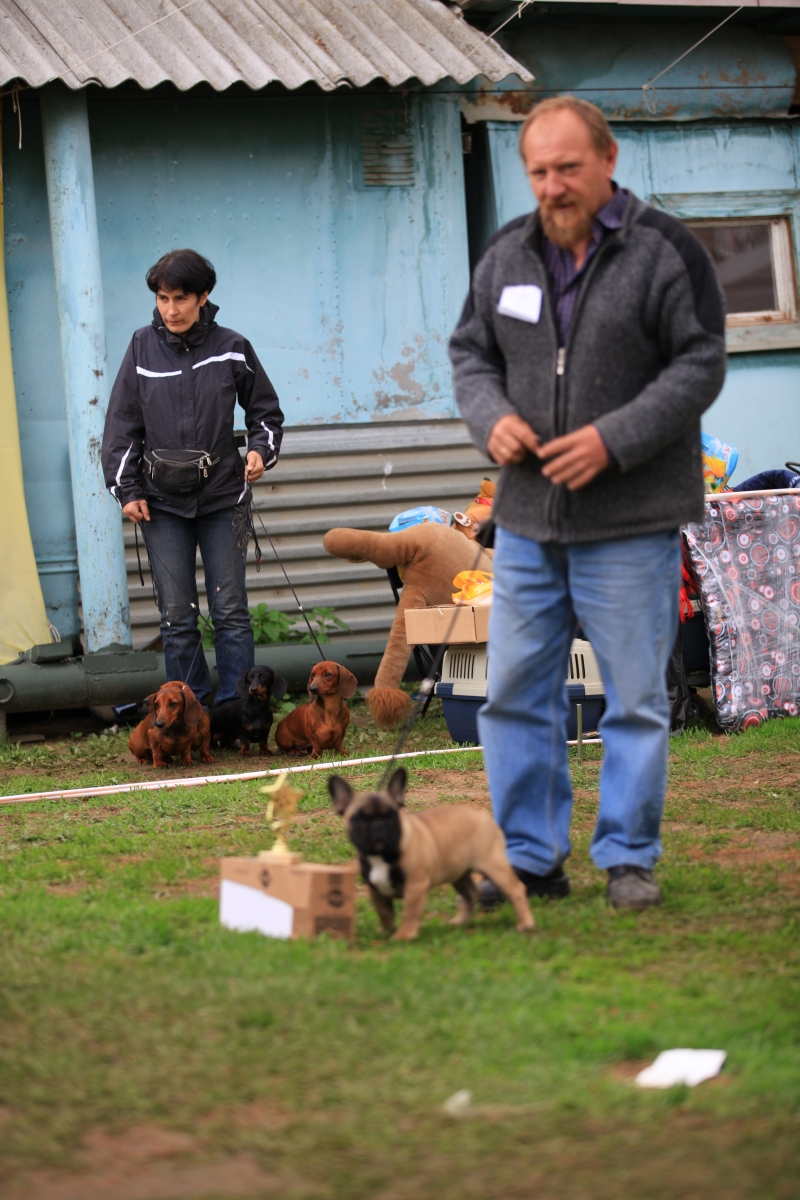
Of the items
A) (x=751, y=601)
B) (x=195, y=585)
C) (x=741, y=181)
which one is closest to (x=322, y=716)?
(x=195, y=585)

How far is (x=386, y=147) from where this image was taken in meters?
9.08

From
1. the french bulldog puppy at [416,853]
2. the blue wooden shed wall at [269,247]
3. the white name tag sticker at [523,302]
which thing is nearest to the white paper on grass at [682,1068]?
the french bulldog puppy at [416,853]

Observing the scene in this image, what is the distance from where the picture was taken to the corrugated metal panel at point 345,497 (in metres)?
8.74

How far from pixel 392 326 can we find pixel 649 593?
6.17 m

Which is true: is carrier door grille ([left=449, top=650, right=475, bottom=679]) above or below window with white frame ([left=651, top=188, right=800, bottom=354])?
below

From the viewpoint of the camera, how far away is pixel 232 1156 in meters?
2.01

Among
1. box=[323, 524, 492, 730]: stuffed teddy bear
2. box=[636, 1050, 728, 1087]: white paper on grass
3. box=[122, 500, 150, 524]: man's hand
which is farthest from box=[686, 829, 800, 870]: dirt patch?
box=[122, 500, 150, 524]: man's hand

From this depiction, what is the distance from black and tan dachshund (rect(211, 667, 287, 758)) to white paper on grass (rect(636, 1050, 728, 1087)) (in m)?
4.50

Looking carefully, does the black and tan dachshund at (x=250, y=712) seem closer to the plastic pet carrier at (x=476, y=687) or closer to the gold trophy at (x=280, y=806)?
the plastic pet carrier at (x=476, y=687)

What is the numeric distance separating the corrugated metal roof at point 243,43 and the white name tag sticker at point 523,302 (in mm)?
5022

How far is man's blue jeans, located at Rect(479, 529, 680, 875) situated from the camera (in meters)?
3.34

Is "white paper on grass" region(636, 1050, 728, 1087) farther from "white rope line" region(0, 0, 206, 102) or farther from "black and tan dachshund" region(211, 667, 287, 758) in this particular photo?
"white rope line" region(0, 0, 206, 102)

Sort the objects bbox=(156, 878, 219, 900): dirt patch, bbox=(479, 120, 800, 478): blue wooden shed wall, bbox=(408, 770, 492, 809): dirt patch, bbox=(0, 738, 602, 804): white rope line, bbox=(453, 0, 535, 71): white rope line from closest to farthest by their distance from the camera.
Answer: bbox=(156, 878, 219, 900): dirt patch < bbox=(408, 770, 492, 809): dirt patch < bbox=(0, 738, 602, 804): white rope line < bbox=(453, 0, 535, 71): white rope line < bbox=(479, 120, 800, 478): blue wooden shed wall

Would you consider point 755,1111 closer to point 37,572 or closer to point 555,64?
point 37,572
